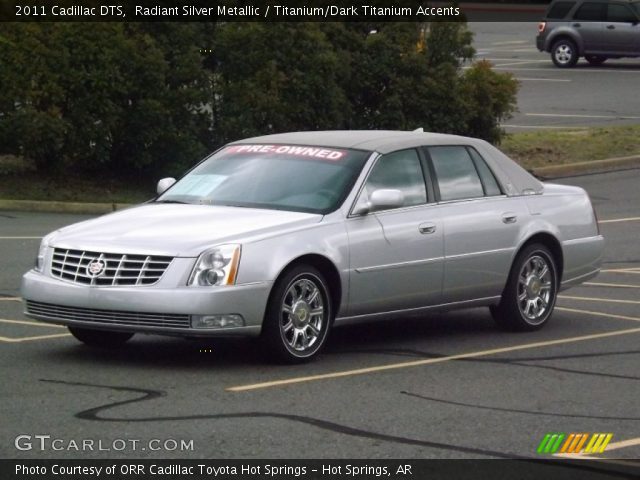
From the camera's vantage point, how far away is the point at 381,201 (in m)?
10.4

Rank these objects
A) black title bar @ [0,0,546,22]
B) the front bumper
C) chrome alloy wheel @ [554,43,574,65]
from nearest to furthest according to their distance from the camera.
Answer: the front bumper → black title bar @ [0,0,546,22] → chrome alloy wheel @ [554,43,574,65]

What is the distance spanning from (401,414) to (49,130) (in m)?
13.3

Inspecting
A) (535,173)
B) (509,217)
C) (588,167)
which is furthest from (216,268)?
(588,167)

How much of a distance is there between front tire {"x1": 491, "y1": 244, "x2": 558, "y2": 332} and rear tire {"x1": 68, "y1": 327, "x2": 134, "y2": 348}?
3027 mm

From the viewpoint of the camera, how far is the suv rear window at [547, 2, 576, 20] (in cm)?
4103

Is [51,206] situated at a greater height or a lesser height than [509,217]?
lesser

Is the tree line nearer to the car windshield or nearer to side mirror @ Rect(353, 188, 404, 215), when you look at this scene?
the car windshield

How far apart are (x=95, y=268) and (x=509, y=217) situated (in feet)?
11.6

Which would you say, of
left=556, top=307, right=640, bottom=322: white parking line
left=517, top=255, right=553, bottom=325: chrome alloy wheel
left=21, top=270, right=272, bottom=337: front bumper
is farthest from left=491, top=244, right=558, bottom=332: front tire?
left=21, top=270, right=272, bottom=337: front bumper

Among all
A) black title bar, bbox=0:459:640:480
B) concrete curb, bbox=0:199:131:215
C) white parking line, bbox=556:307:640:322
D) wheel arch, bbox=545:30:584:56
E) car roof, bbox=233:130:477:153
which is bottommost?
white parking line, bbox=556:307:640:322

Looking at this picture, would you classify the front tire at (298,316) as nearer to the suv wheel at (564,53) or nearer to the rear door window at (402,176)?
the rear door window at (402,176)

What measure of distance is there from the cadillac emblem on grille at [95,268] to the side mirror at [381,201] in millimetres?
1863

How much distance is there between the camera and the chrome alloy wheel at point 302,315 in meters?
9.94

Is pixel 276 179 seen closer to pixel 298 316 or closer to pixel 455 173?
pixel 298 316
